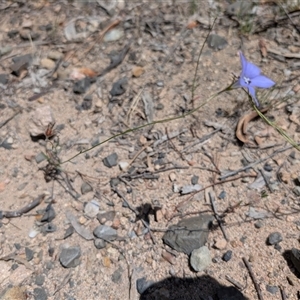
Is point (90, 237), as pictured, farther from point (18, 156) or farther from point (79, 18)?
point (79, 18)

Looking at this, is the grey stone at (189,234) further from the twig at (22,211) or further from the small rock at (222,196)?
the twig at (22,211)

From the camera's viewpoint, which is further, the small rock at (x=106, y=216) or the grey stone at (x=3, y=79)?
the grey stone at (x=3, y=79)

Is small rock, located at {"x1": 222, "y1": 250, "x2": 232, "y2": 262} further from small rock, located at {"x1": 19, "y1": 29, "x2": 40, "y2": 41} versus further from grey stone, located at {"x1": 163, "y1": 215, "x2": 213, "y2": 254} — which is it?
small rock, located at {"x1": 19, "y1": 29, "x2": 40, "y2": 41}

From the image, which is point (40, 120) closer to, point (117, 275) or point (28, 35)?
point (28, 35)

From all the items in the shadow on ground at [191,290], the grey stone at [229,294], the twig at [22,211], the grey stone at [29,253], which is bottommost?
the shadow on ground at [191,290]

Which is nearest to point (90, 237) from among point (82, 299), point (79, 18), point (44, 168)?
point (82, 299)

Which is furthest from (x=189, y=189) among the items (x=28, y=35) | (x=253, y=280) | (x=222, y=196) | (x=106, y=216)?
(x=28, y=35)

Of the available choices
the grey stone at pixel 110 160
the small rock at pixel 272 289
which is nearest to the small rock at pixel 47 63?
the grey stone at pixel 110 160

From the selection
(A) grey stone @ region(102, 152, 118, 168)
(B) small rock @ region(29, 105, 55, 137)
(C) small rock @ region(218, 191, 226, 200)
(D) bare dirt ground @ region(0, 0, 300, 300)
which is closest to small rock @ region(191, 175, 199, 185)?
(D) bare dirt ground @ region(0, 0, 300, 300)
